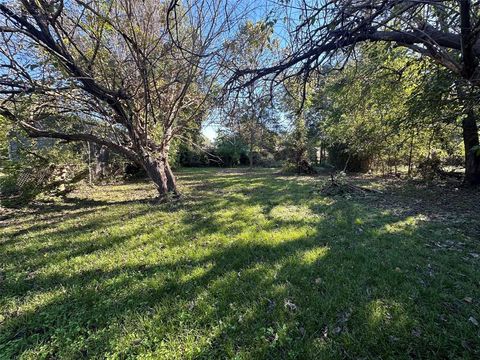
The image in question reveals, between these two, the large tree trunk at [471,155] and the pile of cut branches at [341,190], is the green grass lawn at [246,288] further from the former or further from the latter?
the large tree trunk at [471,155]

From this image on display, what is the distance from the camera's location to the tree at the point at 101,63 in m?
3.75

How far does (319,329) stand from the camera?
1846 millimetres

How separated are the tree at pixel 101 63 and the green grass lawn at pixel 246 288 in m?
2.29

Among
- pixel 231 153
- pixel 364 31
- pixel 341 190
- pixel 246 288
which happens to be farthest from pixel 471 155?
pixel 231 153

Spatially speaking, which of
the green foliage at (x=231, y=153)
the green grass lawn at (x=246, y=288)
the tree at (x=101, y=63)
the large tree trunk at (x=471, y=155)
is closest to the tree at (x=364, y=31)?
the green grass lawn at (x=246, y=288)

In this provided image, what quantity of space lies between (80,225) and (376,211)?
5882 mm

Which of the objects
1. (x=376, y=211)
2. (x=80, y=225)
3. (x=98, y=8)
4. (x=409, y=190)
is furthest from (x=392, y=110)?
(x=80, y=225)

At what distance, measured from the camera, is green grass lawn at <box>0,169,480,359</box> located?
5.67 ft

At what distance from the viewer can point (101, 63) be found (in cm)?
470

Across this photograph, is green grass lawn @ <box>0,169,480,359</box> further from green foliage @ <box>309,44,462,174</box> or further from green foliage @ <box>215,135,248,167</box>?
green foliage @ <box>215,135,248,167</box>

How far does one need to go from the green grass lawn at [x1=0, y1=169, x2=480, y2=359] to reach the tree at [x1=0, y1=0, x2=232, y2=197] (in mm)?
2291

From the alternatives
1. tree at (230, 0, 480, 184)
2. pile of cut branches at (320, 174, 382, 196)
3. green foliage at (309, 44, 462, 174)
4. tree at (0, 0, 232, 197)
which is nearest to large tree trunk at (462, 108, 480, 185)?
green foliage at (309, 44, 462, 174)

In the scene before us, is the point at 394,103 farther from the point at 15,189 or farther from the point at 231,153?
the point at 231,153

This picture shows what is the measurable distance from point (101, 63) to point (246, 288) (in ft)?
16.4
